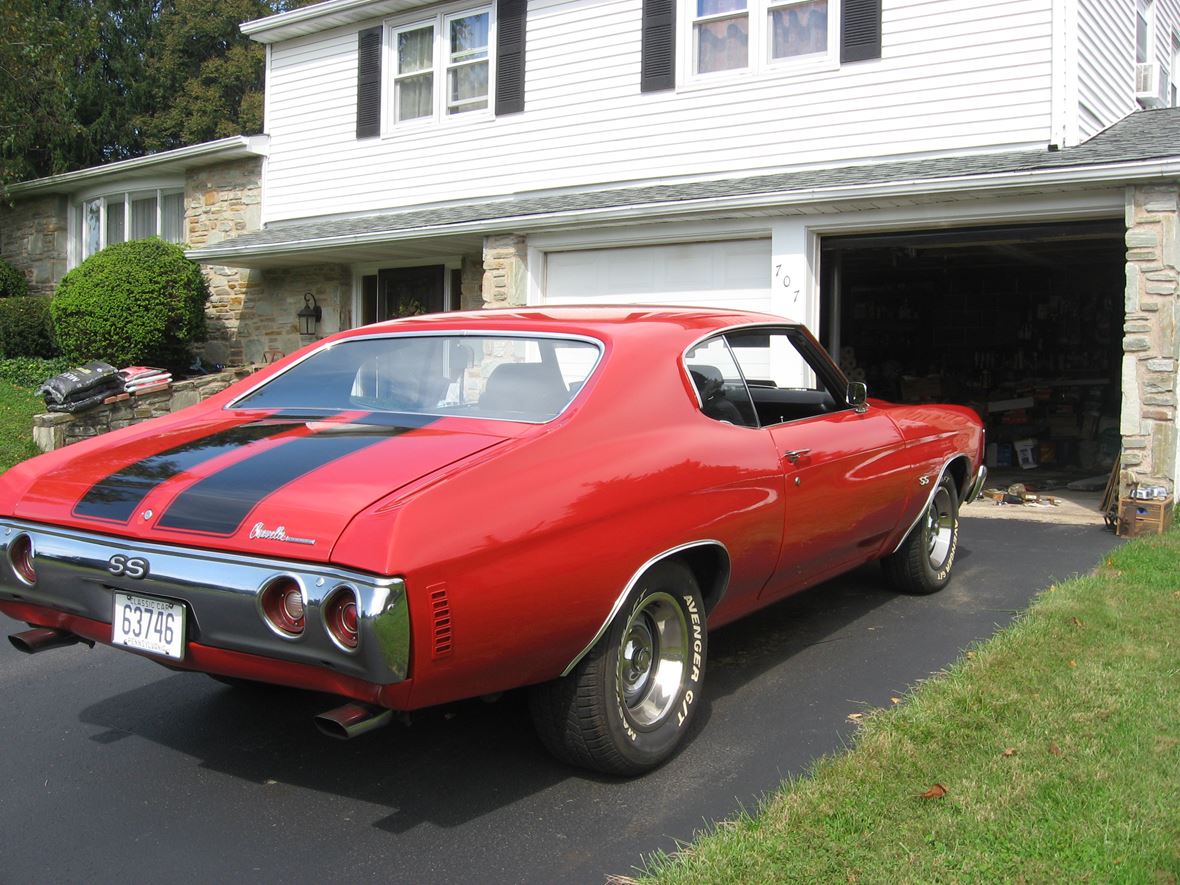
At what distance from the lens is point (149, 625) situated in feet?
10.3

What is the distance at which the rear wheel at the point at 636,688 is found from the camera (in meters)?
3.32

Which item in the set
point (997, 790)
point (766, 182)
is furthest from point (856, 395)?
point (766, 182)

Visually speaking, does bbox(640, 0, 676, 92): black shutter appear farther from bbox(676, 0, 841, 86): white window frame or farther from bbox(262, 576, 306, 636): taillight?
bbox(262, 576, 306, 636): taillight

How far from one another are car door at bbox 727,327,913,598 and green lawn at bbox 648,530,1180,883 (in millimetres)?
700

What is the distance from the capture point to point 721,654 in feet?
16.2

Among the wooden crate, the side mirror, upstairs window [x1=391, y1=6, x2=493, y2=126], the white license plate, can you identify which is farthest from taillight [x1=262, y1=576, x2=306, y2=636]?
upstairs window [x1=391, y1=6, x2=493, y2=126]

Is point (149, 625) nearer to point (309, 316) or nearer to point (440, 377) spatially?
point (440, 377)

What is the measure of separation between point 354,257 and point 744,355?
6414 millimetres

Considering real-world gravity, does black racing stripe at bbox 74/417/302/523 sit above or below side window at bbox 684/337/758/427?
below

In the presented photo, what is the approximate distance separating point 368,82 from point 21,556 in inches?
464

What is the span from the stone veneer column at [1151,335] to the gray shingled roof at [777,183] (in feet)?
1.44

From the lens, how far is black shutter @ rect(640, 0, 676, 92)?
37.0ft

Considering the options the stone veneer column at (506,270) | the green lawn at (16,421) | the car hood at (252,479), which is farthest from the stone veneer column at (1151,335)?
the green lawn at (16,421)

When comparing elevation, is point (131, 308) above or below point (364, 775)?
above
